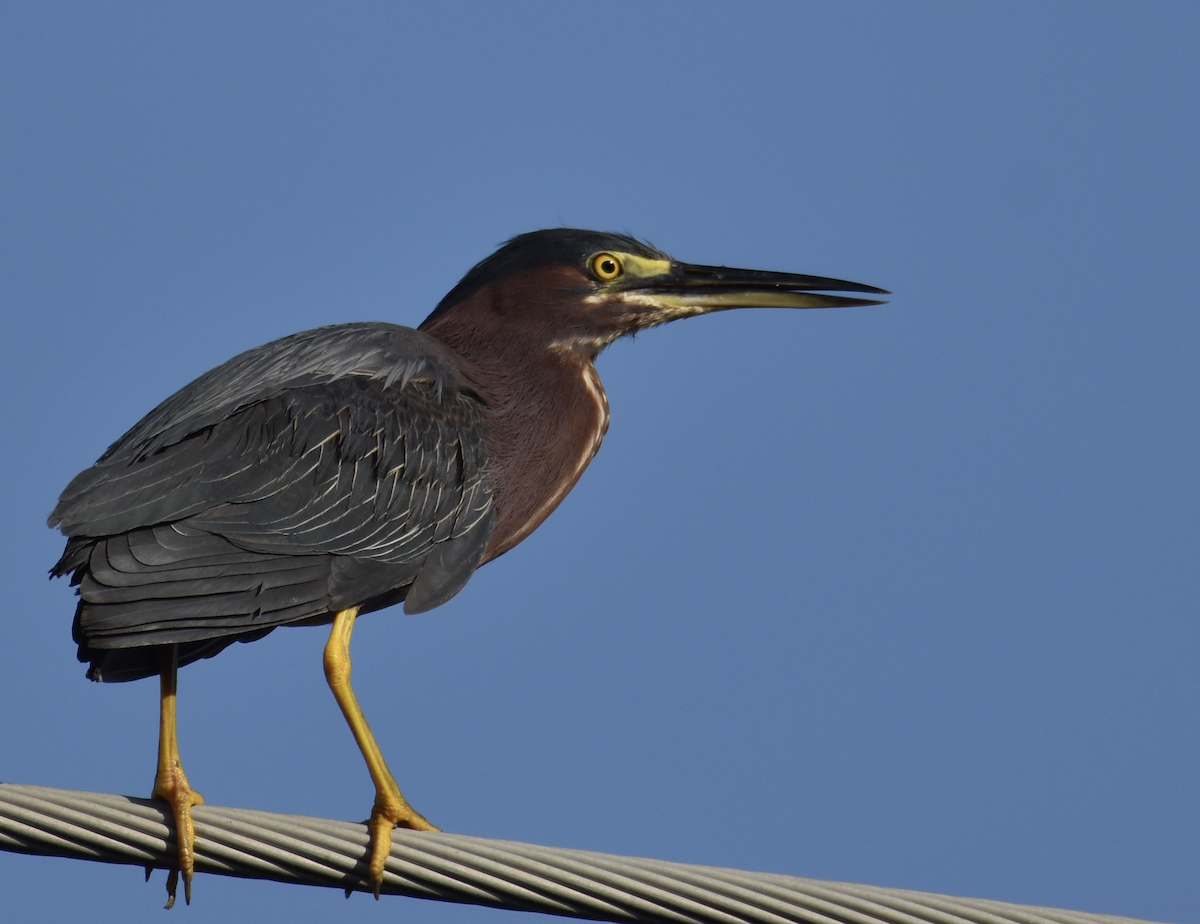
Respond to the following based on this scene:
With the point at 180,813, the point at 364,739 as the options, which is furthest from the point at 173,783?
the point at 364,739

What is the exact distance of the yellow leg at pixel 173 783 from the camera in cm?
457

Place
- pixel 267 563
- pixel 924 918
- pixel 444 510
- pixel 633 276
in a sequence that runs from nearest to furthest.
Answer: pixel 924 918, pixel 267 563, pixel 444 510, pixel 633 276

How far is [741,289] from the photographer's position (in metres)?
6.94

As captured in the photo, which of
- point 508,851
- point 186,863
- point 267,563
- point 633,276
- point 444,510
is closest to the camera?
point 508,851

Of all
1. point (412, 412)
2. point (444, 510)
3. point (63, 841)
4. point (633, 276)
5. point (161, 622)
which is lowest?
point (63, 841)

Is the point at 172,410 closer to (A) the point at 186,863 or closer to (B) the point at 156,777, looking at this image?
(B) the point at 156,777

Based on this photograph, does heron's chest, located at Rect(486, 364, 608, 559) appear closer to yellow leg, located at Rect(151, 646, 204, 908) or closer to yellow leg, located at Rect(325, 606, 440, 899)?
yellow leg, located at Rect(325, 606, 440, 899)

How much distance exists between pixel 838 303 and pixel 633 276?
961mm

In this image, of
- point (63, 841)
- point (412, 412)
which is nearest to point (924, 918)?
point (63, 841)

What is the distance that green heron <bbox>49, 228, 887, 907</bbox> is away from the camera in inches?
200

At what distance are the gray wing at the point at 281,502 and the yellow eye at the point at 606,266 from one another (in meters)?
0.93

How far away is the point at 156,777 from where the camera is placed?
5.18 meters

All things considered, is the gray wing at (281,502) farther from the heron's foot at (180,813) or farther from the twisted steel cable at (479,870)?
the twisted steel cable at (479,870)

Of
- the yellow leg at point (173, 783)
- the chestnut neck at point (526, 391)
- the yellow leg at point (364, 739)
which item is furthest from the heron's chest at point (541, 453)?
the yellow leg at point (173, 783)
